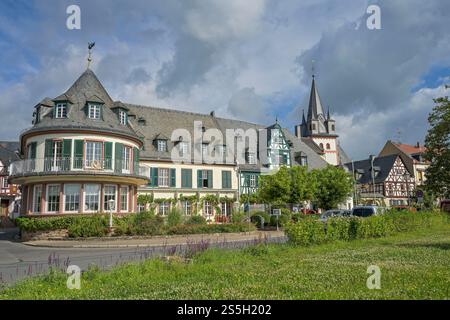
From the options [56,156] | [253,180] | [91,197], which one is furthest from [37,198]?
[253,180]

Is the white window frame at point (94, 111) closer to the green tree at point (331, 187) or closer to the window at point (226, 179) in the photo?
the window at point (226, 179)

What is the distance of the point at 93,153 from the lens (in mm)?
25062

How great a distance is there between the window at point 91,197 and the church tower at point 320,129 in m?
59.8

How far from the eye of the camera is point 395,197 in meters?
65.9

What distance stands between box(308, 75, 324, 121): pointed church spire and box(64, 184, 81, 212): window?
6203 centimetres

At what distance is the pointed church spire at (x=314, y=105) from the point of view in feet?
259

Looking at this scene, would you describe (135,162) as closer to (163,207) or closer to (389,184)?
(163,207)

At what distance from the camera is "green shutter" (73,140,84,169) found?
79.9 ft

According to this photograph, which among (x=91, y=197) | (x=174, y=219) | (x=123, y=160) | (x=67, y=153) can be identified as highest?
(x=67, y=153)

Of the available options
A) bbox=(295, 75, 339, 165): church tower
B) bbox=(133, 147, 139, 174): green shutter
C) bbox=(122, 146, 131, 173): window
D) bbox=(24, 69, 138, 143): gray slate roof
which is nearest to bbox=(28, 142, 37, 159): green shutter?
bbox=(24, 69, 138, 143): gray slate roof

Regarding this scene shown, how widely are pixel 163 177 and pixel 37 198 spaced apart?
13.2 metres

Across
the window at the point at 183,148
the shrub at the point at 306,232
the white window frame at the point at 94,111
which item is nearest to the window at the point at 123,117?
the white window frame at the point at 94,111

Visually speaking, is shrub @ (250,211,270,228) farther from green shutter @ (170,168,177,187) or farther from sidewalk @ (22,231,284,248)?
green shutter @ (170,168,177,187)

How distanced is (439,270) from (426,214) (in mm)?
17604
